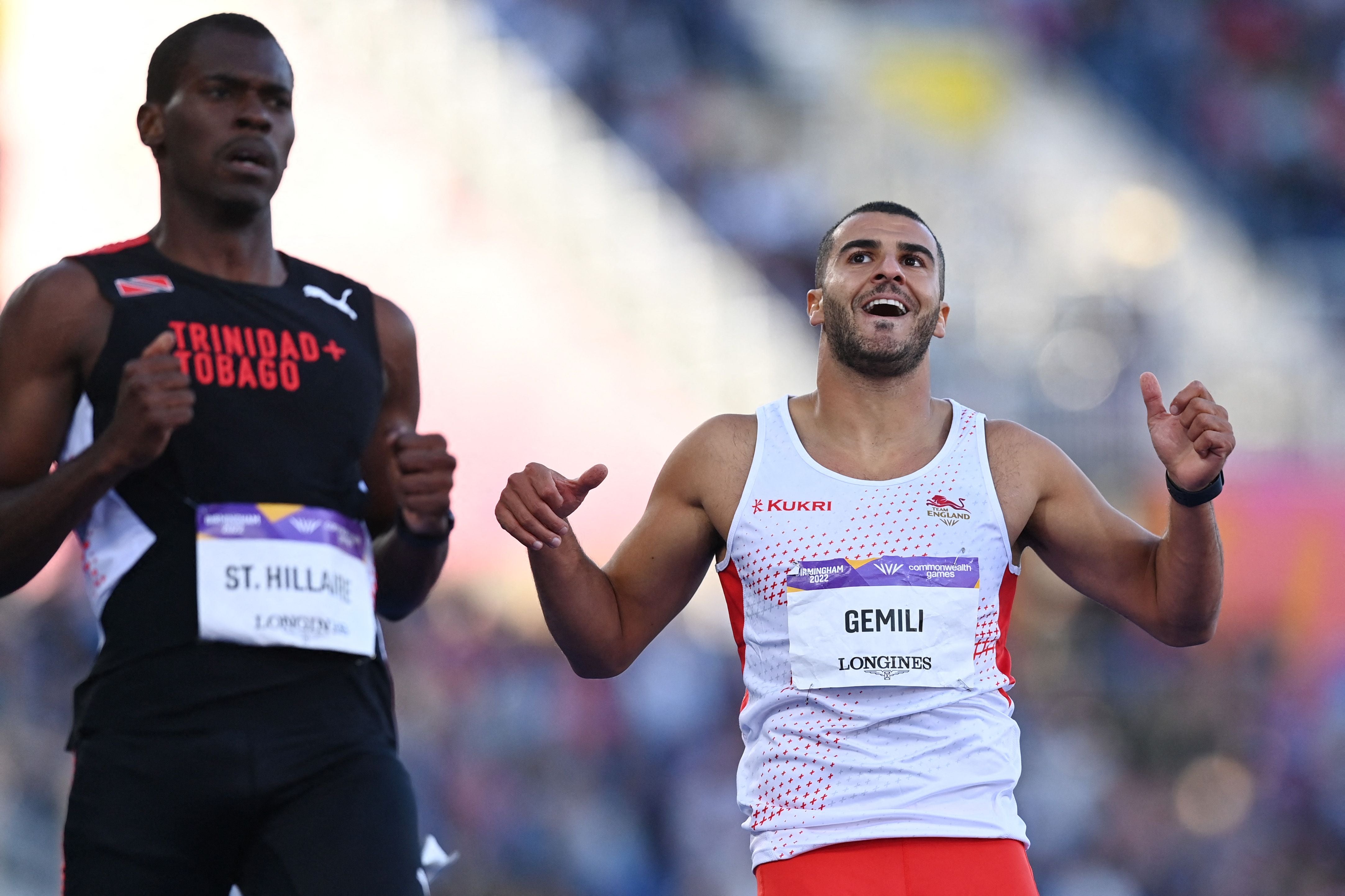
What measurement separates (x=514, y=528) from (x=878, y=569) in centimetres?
72

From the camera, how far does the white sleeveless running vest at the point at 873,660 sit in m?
3.04

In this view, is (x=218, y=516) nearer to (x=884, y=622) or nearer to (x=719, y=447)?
(x=719, y=447)

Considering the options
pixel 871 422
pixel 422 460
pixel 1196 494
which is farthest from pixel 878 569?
pixel 422 460

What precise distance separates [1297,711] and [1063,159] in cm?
370

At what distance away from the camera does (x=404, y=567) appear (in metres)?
3.19

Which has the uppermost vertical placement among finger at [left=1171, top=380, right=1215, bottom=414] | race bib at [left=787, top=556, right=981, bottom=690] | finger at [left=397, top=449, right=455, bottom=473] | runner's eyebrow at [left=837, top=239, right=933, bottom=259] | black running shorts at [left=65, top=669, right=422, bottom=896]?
runner's eyebrow at [left=837, top=239, right=933, bottom=259]

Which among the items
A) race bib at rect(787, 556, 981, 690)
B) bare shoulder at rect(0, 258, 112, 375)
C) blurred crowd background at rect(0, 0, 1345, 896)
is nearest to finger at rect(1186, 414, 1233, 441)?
race bib at rect(787, 556, 981, 690)

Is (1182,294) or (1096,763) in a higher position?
(1182,294)

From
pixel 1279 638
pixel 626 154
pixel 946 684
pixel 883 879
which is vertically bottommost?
pixel 883 879

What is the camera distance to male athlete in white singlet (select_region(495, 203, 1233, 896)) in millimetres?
3041

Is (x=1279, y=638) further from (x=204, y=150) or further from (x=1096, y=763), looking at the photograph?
(x=204, y=150)

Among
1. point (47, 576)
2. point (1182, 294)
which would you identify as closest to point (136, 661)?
point (47, 576)

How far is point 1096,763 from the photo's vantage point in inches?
311

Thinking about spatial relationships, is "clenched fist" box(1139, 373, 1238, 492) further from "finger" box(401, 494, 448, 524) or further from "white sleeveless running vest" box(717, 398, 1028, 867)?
"finger" box(401, 494, 448, 524)
